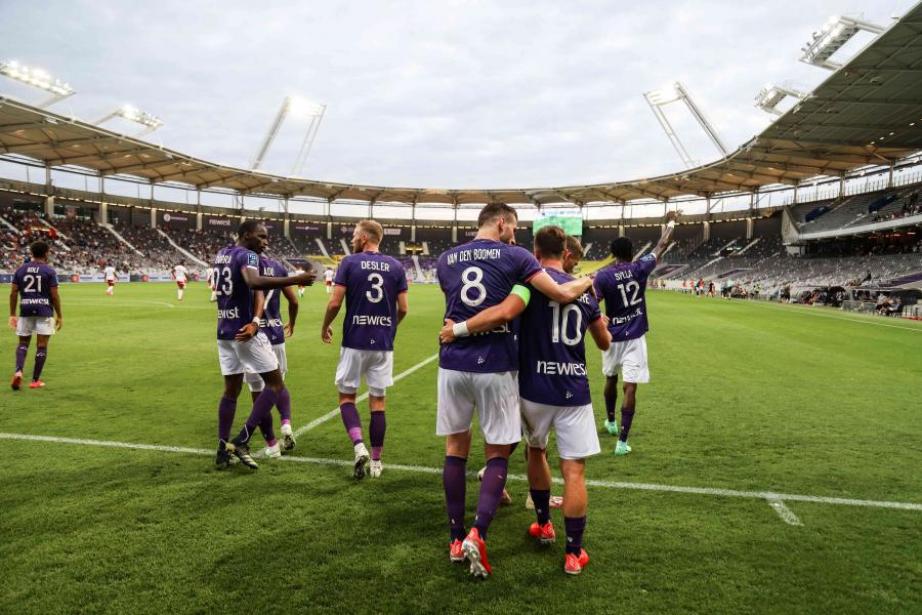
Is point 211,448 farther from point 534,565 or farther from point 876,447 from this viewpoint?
point 876,447

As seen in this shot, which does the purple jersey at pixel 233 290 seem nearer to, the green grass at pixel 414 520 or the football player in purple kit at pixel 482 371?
the green grass at pixel 414 520

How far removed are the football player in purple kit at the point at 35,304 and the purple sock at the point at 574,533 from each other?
8387 millimetres

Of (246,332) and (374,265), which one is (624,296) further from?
(246,332)

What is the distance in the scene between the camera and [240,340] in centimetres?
518

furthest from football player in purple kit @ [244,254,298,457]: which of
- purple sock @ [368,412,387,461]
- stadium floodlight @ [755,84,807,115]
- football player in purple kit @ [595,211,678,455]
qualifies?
stadium floodlight @ [755,84,807,115]

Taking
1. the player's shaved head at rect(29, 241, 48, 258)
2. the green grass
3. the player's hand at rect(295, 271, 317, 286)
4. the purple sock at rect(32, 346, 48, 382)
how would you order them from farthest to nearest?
1. the purple sock at rect(32, 346, 48, 382)
2. the player's shaved head at rect(29, 241, 48, 258)
3. the player's hand at rect(295, 271, 317, 286)
4. the green grass

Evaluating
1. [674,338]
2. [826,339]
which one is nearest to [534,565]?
[674,338]

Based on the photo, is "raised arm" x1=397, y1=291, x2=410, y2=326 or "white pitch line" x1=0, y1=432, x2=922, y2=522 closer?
"white pitch line" x1=0, y1=432, x2=922, y2=522

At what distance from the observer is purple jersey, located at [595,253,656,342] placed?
573 centimetres

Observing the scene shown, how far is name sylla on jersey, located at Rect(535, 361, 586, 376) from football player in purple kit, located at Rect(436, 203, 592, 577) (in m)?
0.20

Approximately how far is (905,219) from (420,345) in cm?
4367

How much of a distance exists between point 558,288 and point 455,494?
155 cm

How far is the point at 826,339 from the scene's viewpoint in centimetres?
1686

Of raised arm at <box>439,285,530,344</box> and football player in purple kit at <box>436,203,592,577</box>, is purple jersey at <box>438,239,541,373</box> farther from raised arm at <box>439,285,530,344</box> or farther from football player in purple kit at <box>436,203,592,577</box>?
raised arm at <box>439,285,530,344</box>
